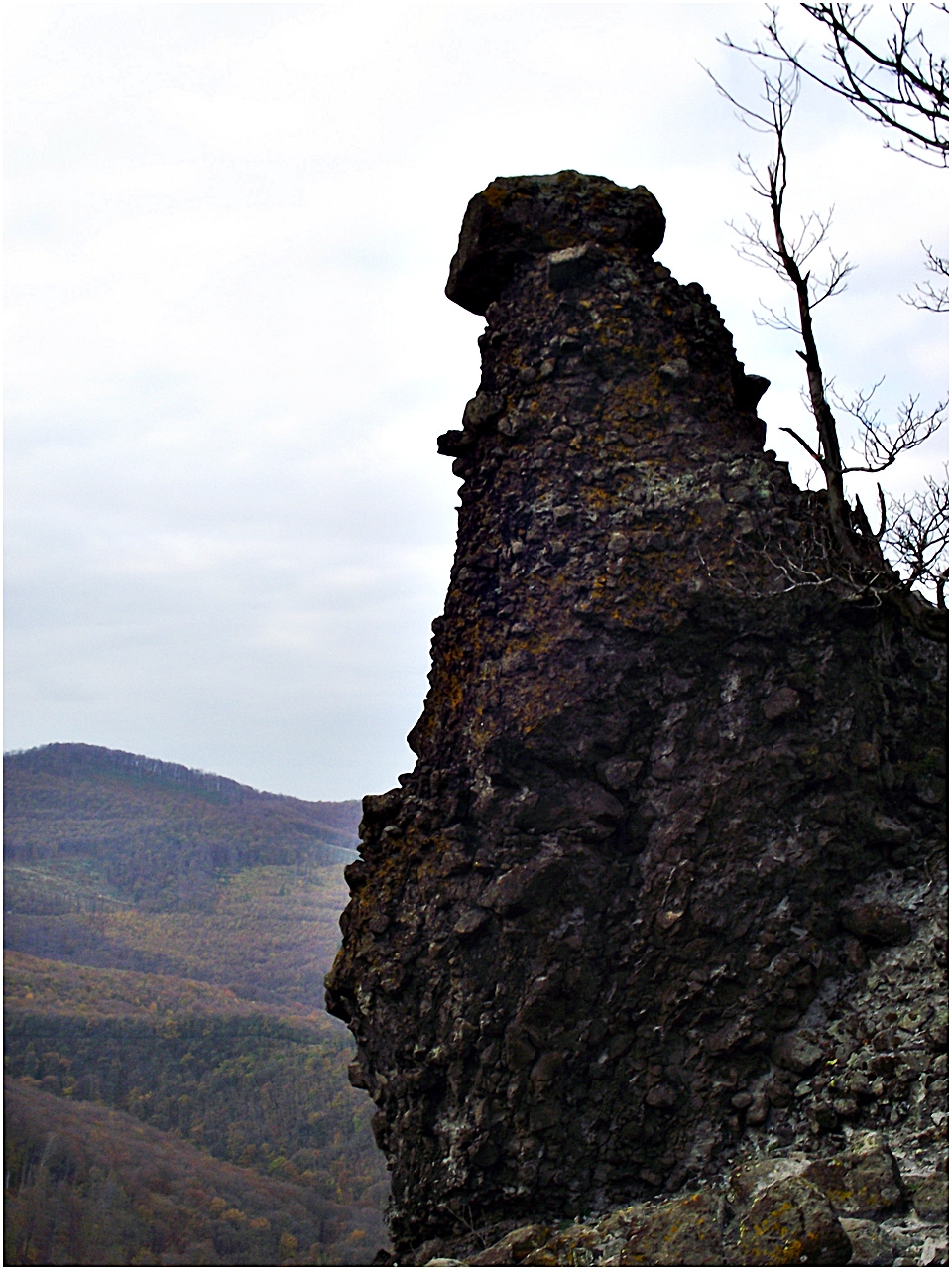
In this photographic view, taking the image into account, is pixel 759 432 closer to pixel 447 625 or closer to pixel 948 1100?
pixel 447 625

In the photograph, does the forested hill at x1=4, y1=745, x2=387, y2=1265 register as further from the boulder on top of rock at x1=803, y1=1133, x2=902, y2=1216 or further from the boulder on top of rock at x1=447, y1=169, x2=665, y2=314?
the boulder on top of rock at x1=447, y1=169, x2=665, y2=314

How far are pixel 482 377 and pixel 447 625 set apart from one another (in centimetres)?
272

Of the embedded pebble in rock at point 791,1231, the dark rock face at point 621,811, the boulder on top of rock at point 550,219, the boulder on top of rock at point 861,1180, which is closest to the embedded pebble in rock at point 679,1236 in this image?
the embedded pebble in rock at point 791,1231

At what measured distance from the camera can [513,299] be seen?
1072 centimetres

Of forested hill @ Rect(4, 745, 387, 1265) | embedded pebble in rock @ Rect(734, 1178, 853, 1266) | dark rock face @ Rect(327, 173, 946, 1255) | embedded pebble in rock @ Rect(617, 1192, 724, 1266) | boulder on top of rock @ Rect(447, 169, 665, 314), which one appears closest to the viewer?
embedded pebble in rock @ Rect(734, 1178, 853, 1266)

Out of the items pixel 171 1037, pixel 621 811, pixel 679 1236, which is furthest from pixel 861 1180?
pixel 171 1037

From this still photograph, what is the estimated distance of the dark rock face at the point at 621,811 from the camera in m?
8.67

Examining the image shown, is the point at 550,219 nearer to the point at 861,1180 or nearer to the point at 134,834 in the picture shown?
the point at 861,1180

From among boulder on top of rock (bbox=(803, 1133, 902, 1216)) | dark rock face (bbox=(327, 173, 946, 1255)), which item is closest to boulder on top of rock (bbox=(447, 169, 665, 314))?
dark rock face (bbox=(327, 173, 946, 1255))

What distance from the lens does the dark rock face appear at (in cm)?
867

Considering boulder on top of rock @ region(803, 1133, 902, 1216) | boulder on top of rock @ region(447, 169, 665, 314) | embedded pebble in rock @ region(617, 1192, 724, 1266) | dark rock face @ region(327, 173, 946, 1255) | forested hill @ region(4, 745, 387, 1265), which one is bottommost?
forested hill @ region(4, 745, 387, 1265)

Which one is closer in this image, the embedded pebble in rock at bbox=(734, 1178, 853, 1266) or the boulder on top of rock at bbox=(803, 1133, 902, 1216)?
the embedded pebble in rock at bbox=(734, 1178, 853, 1266)

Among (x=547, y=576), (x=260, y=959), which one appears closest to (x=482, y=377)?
(x=547, y=576)

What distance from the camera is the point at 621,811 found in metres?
9.16
